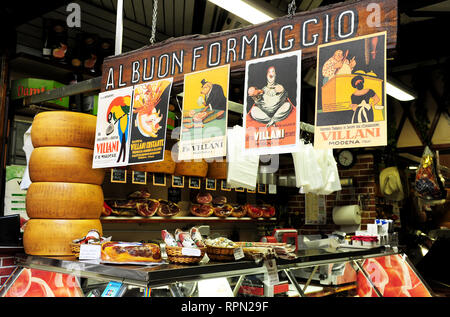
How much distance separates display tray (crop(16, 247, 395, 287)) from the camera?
2051 mm

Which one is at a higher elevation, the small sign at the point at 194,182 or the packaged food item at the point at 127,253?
the small sign at the point at 194,182

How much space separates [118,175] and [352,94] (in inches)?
145

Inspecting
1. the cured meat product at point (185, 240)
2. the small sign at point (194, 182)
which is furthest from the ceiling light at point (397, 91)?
the cured meat product at point (185, 240)

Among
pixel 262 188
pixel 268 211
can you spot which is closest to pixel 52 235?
pixel 268 211

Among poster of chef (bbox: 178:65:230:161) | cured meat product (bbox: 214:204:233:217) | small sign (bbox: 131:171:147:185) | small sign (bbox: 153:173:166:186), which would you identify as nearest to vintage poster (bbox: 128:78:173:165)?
poster of chef (bbox: 178:65:230:161)

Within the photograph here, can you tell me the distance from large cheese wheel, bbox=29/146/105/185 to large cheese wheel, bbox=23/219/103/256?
329 mm

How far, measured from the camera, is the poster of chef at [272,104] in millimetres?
2145

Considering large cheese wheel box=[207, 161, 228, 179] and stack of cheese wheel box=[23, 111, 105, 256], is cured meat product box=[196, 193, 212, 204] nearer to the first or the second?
large cheese wheel box=[207, 161, 228, 179]

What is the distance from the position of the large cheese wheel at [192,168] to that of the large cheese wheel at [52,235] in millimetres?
2512

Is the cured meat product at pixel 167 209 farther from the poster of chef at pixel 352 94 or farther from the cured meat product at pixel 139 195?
the poster of chef at pixel 352 94

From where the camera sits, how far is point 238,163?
4164mm
